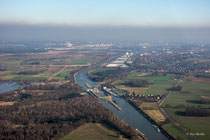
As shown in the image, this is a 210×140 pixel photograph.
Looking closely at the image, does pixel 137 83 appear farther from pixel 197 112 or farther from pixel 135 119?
pixel 197 112

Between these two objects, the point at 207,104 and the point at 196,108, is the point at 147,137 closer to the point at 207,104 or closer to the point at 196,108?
the point at 196,108

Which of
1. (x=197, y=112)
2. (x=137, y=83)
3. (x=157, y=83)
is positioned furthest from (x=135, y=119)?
(x=157, y=83)

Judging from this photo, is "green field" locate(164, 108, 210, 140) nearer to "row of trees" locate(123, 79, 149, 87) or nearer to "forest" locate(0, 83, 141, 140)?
"forest" locate(0, 83, 141, 140)

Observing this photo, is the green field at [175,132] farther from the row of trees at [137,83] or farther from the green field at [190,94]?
the row of trees at [137,83]

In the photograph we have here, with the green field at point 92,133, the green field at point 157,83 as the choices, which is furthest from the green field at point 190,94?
the green field at point 92,133

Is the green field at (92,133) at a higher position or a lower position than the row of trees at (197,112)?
lower

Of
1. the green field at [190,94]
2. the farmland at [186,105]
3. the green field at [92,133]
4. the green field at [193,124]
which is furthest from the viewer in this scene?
the green field at [190,94]

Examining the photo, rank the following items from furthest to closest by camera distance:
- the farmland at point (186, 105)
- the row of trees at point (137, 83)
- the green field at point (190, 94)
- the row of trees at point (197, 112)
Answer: the row of trees at point (137, 83) < the green field at point (190, 94) < the row of trees at point (197, 112) < the farmland at point (186, 105)

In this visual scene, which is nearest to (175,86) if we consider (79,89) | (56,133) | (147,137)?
(79,89)

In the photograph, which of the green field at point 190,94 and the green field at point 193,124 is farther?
the green field at point 190,94
